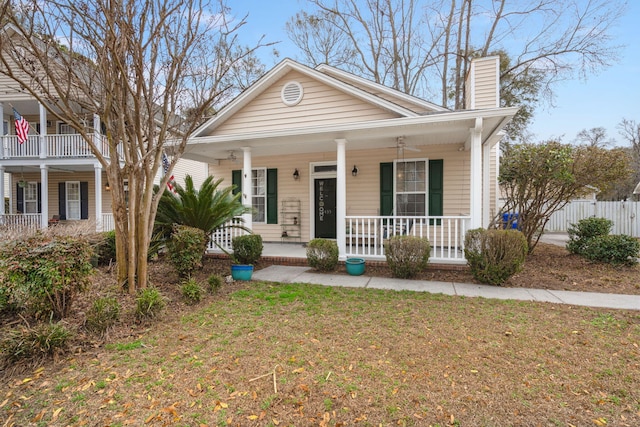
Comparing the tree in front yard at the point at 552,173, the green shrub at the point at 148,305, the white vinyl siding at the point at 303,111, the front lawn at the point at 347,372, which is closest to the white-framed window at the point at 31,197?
the white vinyl siding at the point at 303,111

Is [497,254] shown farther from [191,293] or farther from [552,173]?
[191,293]

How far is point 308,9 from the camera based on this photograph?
17.4 metres

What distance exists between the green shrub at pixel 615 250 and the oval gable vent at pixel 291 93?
750 cm

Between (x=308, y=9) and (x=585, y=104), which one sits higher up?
(x=308, y=9)

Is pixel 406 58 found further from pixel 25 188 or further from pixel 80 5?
pixel 25 188

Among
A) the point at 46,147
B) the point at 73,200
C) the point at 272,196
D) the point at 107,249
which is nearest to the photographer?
the point at 107,249

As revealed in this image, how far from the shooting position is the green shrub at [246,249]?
6980 millimetres

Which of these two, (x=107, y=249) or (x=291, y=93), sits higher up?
(x=291, y=93)

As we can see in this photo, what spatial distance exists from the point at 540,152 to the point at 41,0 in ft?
29.8

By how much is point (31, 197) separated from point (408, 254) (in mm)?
17109

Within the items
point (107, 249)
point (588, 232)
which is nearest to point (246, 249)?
point (107, 249)

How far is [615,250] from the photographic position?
263 inches

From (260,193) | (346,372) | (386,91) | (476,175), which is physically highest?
(386,91)

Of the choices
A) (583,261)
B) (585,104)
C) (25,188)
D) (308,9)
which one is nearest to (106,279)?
(583,261)
